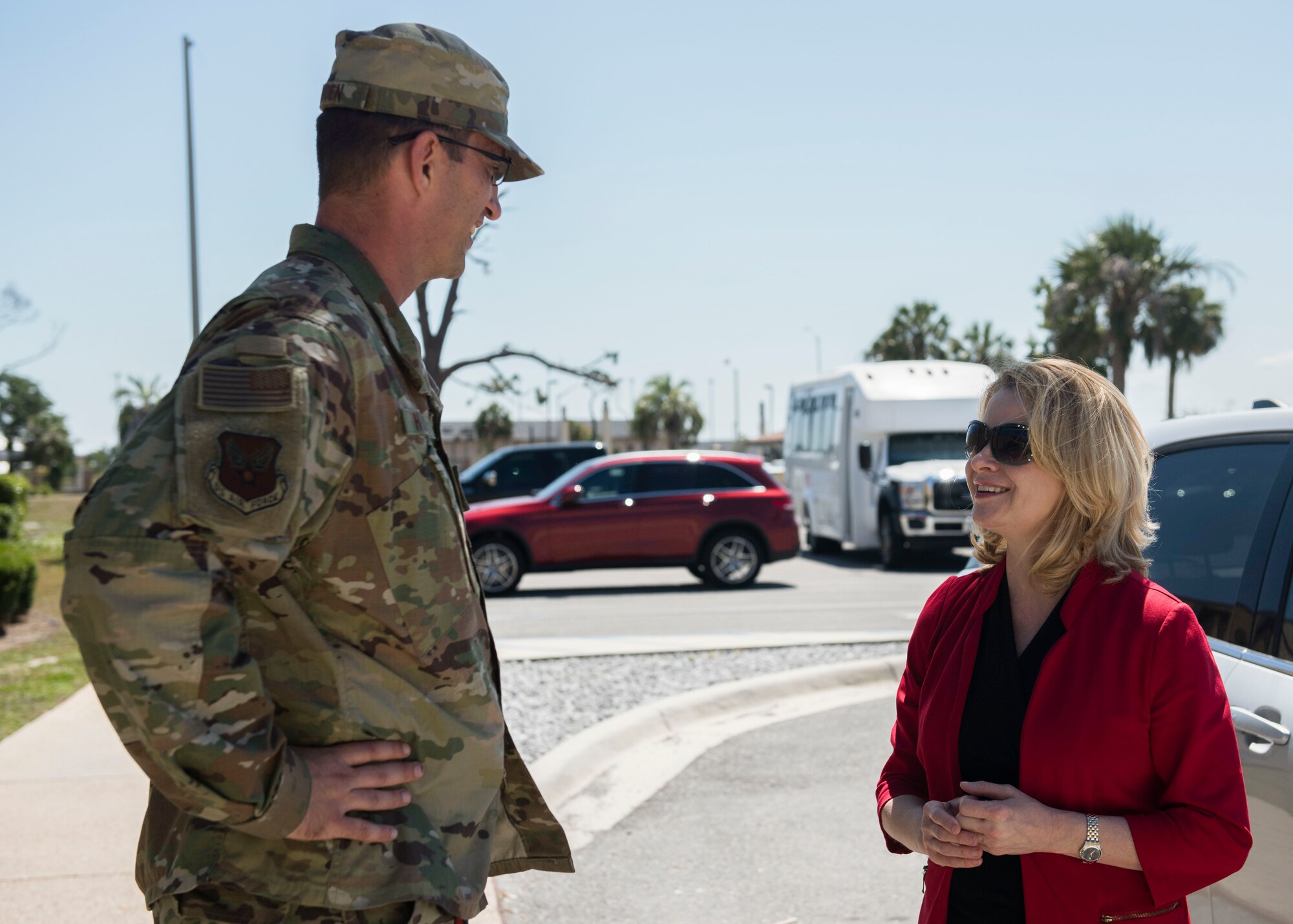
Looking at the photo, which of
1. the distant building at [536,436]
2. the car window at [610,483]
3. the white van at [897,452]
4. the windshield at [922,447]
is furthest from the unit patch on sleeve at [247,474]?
the distant building at [536,436]

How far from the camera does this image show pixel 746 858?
489cm

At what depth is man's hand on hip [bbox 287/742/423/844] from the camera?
5.29 feet

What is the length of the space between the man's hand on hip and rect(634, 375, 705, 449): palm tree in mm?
88865

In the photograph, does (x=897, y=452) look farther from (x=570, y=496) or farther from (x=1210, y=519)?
(x=1210, y=519)

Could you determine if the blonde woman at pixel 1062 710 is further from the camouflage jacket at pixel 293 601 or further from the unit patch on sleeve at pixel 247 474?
the unit patch on sleeve at pixel 247 474

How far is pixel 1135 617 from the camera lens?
205 cm

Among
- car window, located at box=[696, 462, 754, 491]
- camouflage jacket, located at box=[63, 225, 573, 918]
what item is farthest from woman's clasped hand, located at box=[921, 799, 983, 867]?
car window, located at box=[696, 462, 754, 491]

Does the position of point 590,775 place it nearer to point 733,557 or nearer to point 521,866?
point 521,866

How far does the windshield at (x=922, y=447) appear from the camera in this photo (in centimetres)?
→ 1683

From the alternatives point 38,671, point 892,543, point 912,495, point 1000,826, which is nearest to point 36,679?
point 38,671

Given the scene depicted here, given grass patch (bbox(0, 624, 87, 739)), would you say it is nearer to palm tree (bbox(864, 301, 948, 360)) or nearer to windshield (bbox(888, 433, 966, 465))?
windshield (bbox(888, 433, 966, 465))

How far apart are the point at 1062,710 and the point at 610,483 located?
42.2ft

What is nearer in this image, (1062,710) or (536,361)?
(1062,710)

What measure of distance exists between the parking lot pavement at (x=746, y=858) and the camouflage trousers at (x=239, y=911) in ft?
9.30
